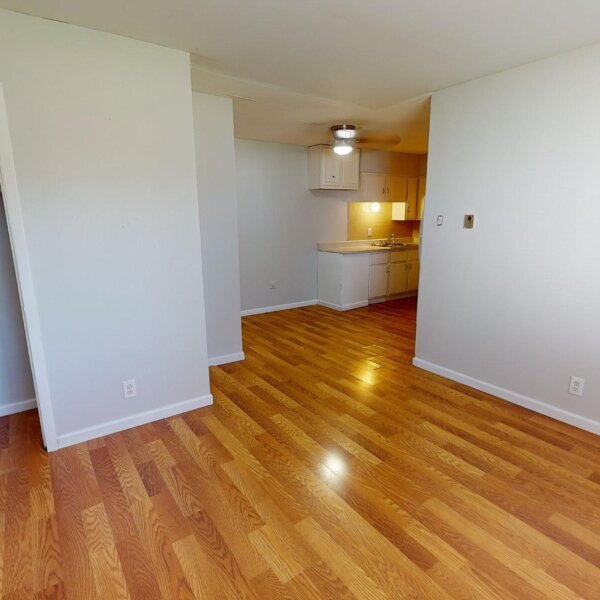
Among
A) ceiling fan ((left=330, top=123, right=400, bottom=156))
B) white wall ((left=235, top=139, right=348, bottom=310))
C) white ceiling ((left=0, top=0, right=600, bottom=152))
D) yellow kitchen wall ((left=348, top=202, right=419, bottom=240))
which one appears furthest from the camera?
yellow kitchen wall ((left=348, top=202, right=419, bottom=240))

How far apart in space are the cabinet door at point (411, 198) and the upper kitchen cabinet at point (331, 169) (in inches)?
51.0

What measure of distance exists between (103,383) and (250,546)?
1.44 meters

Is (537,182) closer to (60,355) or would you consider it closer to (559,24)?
(559,24)

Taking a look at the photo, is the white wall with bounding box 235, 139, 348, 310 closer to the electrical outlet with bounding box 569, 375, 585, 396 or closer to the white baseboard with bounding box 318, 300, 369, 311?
the white baseboard with bounding box 318, 300, 369, 311

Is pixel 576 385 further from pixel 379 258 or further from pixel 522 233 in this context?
pixel 379 258

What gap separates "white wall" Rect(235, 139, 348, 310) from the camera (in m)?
5.34

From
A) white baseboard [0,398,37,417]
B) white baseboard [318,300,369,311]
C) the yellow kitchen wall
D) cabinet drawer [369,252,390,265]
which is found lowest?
white baseboard [0,398,37,417]

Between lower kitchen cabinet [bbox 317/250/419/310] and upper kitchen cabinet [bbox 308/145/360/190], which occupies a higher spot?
upper kitchen cabinet [bbox 308/145/360/190]

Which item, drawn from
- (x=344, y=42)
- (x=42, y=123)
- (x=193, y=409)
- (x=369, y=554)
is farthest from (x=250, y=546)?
(x=344, y=42)

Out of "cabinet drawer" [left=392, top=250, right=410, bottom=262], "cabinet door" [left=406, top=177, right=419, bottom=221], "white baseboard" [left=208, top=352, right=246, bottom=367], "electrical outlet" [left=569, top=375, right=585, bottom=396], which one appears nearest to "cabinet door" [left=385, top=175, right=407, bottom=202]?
"cabinet door" [left=406, top=177, right=419, bottom=221]

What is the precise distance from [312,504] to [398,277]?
4.89m

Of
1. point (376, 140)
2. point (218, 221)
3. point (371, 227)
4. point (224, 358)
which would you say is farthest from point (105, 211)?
point (371, 227)

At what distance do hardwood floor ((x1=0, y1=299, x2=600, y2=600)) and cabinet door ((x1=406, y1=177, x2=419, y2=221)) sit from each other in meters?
4.38

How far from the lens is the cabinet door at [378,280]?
6.03m
